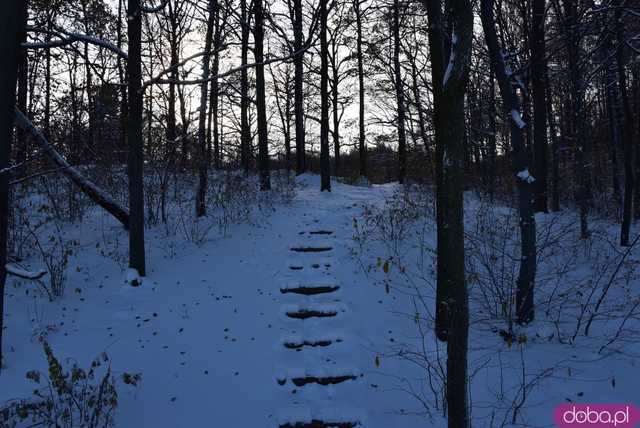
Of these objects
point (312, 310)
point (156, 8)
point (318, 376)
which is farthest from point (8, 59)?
point (312, 310)

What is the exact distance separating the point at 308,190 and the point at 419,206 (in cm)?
498

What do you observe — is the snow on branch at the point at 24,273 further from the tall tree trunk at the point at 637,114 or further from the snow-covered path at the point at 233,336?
the tall tree trunk at the point at 637,114

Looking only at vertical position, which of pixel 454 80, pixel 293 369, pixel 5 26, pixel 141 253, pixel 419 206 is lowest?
pixel 293 369

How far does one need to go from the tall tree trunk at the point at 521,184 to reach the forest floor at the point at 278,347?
0.42 meters

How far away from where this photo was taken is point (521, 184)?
4973mm

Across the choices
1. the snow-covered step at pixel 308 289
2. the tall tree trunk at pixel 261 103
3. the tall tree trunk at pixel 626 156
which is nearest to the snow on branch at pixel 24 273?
the snow-covered step at pixel 308 289

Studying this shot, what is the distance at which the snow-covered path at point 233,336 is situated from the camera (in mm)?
3787

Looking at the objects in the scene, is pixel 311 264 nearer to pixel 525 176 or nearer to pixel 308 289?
pixel 308 289

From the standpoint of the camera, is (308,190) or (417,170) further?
(417,170)

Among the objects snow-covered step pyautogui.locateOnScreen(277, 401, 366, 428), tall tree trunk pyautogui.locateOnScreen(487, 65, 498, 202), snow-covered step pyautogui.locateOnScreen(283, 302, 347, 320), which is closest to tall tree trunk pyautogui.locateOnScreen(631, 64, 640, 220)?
tall tree trunk pyautogui.locateOnScreen(487, 65, 498, 202)

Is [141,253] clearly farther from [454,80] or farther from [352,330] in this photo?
[454,80]

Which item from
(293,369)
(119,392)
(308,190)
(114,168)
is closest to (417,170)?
(308,190)

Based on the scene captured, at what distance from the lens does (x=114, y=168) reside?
11438 mm

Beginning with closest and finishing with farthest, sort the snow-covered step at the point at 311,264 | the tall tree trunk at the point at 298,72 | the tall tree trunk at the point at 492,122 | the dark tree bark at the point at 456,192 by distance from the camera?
the dark tree bark at the point at 456,192 → the tall tree trunk at the point at 492,122 → the snow-covered step at the point at 311,264 → the tall tree trunk at the point at 298,72
